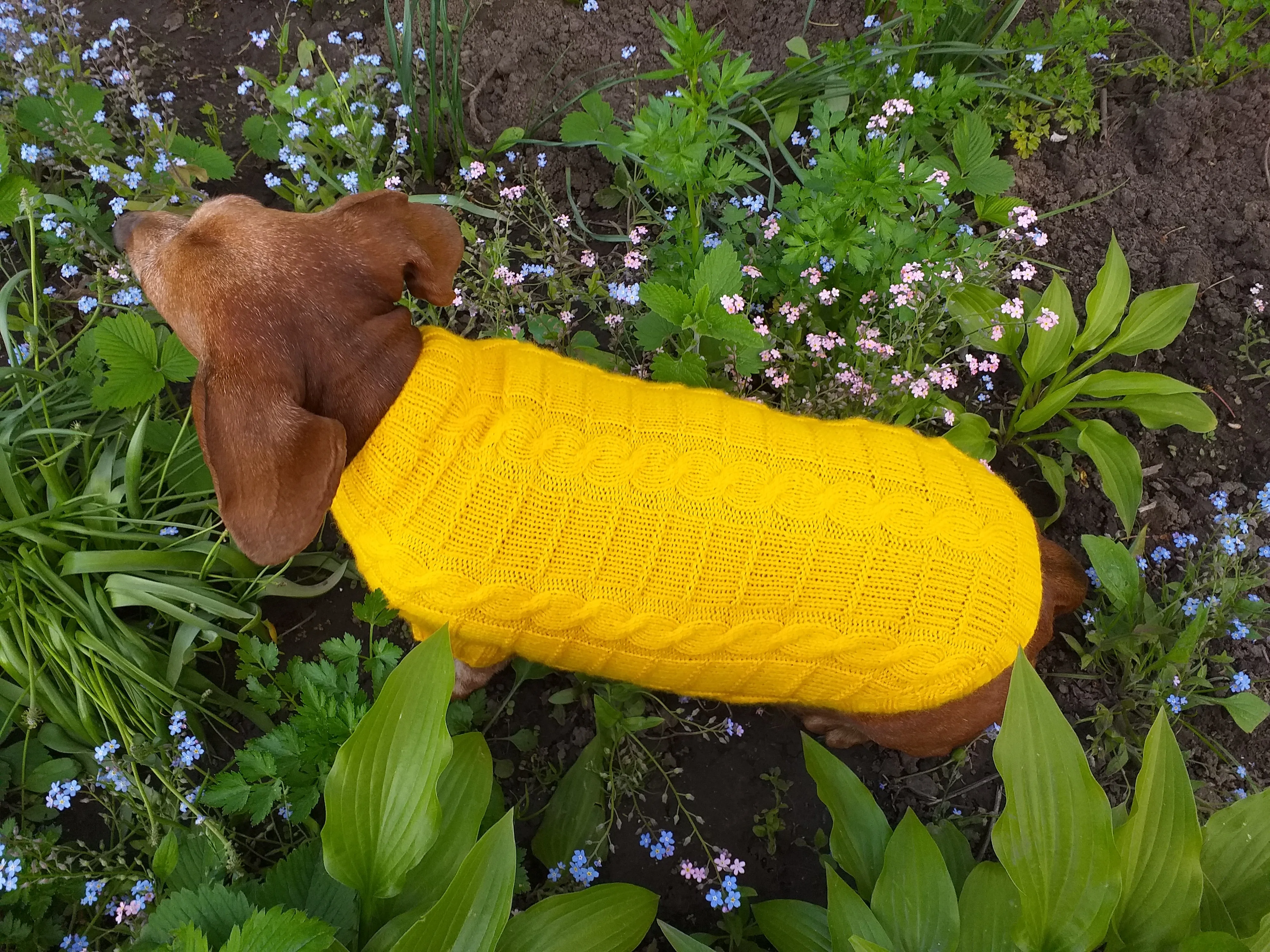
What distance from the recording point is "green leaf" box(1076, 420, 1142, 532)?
2.41m

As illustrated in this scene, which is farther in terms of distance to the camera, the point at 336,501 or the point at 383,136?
the point at 383,136

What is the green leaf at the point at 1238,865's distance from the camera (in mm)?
1591

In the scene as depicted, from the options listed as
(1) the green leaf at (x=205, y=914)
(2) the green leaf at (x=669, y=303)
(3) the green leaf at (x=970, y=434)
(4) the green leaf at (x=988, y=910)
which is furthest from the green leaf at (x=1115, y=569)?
(1) the green leaf at (x=205, y=914)

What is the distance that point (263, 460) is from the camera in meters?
1.50

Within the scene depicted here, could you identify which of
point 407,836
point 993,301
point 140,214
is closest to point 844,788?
point 407,836

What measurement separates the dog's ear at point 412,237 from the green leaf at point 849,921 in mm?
1640

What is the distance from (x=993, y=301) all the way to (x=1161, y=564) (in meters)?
1.08

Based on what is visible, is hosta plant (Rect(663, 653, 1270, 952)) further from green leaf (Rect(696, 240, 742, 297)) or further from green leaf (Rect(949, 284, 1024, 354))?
green leaf (Rect(949, 284, 1024, 354))

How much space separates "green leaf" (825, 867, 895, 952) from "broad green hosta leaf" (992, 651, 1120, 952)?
33 centimetres

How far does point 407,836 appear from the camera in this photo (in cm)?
146

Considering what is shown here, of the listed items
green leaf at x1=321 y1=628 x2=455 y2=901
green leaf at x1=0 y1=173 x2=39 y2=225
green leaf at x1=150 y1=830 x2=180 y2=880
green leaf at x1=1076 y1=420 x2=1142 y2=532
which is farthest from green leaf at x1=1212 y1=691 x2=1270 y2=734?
green leaf at x1=0 y1=173 x2=39 y2=225

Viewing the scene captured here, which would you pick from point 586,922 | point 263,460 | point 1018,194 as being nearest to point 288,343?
point 263,460

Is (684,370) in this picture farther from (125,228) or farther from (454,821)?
(125,228)

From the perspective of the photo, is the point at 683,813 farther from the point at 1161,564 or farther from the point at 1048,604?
the point at 1161,564
